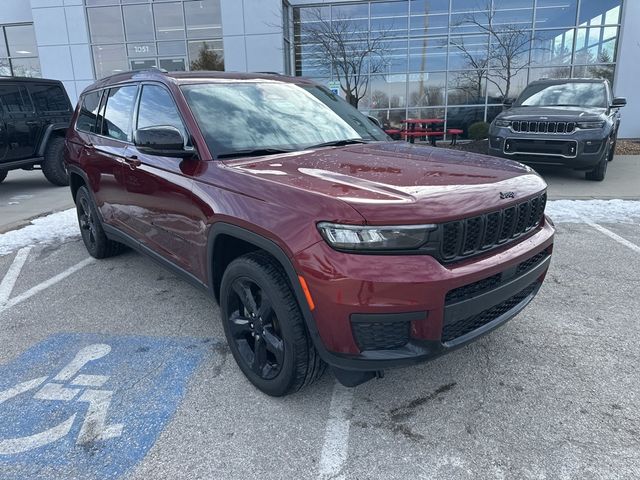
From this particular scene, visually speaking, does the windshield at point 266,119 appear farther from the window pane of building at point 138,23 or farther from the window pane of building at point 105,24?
the window pane of building at point 105,24

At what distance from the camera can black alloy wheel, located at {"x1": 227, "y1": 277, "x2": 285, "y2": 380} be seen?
2.55m

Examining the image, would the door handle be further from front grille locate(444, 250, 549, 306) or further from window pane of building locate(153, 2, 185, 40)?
window pane of building locate(153, 2, 185, 40)

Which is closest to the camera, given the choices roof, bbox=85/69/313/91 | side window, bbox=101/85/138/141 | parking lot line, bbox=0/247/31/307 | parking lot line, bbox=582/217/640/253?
roof, bbox=85/69/313/91

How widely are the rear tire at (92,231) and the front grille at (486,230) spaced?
3.76 meters

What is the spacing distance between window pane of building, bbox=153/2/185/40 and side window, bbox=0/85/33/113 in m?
8.94

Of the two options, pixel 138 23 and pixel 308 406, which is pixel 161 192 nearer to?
pixel 308 406

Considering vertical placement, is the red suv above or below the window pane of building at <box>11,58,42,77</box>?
below

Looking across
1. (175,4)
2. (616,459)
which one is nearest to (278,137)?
(616,459)

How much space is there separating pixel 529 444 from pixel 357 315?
109cm

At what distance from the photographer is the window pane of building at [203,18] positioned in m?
15.9

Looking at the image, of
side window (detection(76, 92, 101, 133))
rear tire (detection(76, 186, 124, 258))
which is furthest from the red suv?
rear tire (detection(76, 186, 124, 258))

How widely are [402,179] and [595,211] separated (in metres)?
5.51

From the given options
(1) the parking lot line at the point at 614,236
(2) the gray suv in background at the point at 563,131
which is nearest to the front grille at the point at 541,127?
(2) the gray suv in background at the point at 563,131

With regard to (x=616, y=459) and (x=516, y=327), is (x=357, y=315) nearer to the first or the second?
(x=616, y=459)
